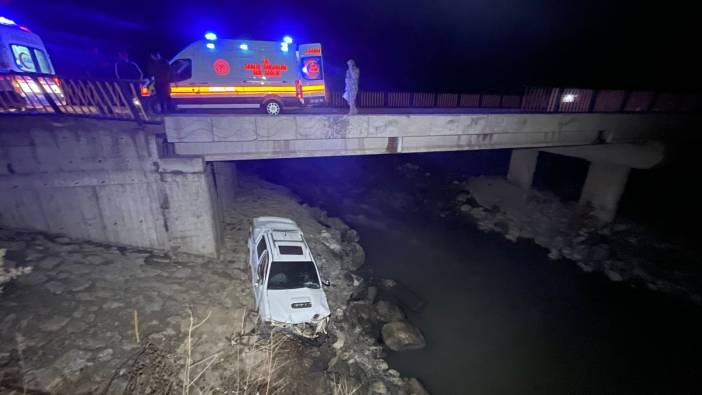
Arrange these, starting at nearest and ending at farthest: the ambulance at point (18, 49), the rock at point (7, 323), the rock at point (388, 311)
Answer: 1. the rock at point (7, 323)
2. the rock at point (388, 311)
3. the ambulance at point (18, 49)

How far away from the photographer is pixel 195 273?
352 inches

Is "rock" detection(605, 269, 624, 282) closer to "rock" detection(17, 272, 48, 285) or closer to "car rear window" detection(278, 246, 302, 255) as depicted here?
"car rear window" detection(278, 246, 302, 255)

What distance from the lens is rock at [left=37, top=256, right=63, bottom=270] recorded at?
755 centimetres

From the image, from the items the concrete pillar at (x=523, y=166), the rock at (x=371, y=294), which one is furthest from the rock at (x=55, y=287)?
the concrete pillar at (x=523, y=166)

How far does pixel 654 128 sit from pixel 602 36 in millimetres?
20585

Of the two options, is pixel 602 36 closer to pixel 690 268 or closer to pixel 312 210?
pixel 690 268

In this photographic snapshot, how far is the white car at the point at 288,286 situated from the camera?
23.5ft

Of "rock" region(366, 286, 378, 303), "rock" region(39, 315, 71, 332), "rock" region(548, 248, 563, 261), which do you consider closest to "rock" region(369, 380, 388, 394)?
"rock" region(366, 286, 378, 303)

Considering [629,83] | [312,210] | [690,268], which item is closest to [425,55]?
[629,83]

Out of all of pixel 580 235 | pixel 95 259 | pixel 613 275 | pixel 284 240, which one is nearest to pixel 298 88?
pixel 284 240

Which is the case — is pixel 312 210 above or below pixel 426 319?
above

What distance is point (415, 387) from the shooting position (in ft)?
24.6

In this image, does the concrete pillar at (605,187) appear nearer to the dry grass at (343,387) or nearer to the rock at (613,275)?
the rock at (613,275)

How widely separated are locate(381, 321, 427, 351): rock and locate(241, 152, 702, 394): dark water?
237 millimetres
